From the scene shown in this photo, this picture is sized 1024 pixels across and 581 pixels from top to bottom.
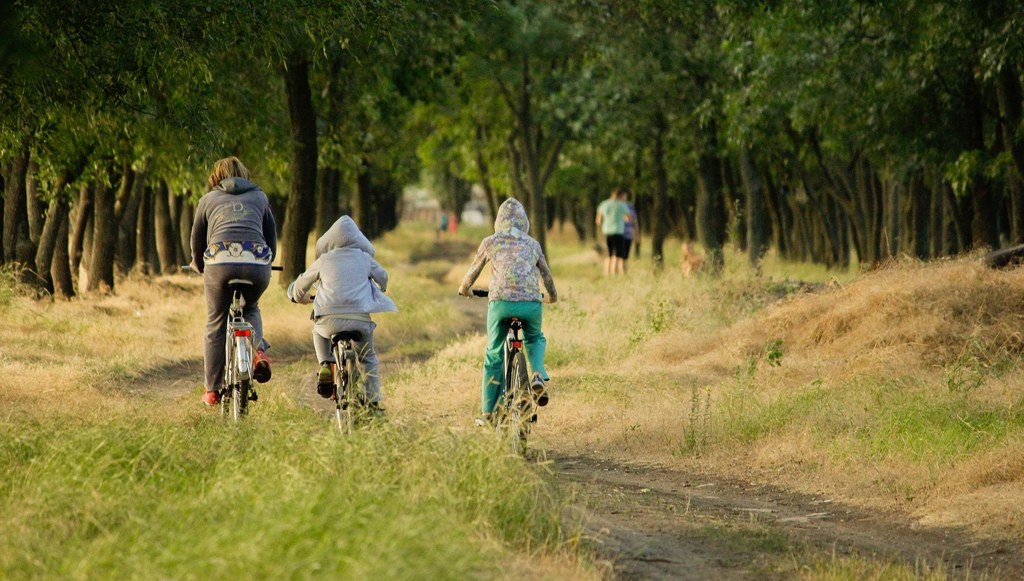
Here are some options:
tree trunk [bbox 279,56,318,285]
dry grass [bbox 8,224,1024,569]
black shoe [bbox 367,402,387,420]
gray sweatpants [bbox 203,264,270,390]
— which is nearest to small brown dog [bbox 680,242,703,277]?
dry grass [bbox 8,224,1024,569]

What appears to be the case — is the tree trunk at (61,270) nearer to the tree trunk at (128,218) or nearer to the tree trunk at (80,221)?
the tree trunk at (80,221)

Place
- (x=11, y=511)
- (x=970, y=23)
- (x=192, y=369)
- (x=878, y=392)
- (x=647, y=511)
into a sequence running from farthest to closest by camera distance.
Result: (x=970, y=23)
(x=192, y=369)
(x=878, y=392)
(x=647, y=511)
(x=11, y=511)

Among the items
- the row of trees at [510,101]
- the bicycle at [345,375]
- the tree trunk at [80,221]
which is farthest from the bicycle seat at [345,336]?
the tree trunk at [80,221]

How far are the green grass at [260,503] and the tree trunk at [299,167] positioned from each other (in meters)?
13.8

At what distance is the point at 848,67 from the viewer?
74.4 feet

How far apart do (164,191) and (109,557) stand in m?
26.2

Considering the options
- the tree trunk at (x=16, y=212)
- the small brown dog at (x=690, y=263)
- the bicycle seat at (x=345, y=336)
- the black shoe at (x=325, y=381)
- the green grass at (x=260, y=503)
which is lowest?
the green grass at (x=260, y=503)

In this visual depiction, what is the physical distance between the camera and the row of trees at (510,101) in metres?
11.6

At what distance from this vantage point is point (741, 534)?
7.99 meters

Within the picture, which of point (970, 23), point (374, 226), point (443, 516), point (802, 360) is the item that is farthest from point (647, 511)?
point (374, 226)

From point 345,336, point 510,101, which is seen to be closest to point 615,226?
point 510,101

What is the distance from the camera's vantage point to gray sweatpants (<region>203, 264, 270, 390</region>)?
33.5 ft

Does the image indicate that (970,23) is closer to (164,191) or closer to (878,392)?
(878,392)

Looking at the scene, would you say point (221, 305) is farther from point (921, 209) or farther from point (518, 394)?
point (921, 209)
